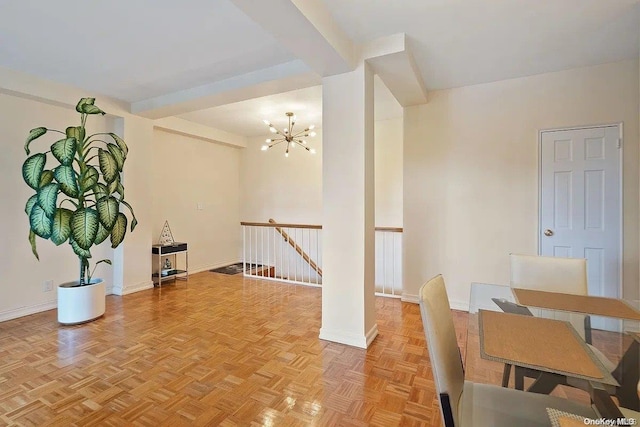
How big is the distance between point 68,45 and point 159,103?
1.29m

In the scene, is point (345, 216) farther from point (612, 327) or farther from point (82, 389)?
point (82, 389)

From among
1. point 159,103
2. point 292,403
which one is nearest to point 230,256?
point 159,103

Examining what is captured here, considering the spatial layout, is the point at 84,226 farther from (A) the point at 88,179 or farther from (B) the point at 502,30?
(B) the point at 502,30

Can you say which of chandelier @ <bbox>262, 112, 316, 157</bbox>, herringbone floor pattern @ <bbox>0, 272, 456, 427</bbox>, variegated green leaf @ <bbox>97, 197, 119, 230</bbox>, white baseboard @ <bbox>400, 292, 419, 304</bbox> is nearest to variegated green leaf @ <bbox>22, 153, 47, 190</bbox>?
variegated green leaf @ <bbox>97, 197, 119, 230</bbox>

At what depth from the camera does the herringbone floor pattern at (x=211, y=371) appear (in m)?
1.74

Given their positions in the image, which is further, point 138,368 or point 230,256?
point 230,256

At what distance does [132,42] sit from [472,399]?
11.1 feet

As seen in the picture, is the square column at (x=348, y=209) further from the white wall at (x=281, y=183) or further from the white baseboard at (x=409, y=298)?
the white wall at (x=281, y=183)

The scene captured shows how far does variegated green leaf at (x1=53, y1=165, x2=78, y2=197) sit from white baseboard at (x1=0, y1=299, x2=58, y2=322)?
154cm

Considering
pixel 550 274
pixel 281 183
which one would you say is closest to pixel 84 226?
pixel 281 183

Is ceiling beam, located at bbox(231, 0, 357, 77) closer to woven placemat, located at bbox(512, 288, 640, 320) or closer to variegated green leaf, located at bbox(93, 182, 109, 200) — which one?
woven placemat, located at bbox(512, 288, 640, 320)

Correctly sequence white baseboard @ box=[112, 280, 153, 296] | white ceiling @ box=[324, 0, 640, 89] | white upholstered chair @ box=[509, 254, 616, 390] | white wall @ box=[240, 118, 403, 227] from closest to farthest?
1. white upholstered chair @ box=[509, 254, 616, 390]
2. white ceiling @ box=[324, 0, 640, 89]
3. white baseboard @ box=[112, 280, 153, 296]
4. white wall @ box=[240, 118, 403, 227]

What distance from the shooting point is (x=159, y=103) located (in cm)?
390

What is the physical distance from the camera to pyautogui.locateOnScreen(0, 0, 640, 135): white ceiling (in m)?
2.10
